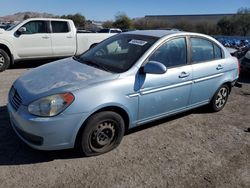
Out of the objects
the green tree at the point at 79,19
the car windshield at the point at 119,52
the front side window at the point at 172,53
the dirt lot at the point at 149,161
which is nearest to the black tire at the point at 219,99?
the dirt lot at the point at 149,161

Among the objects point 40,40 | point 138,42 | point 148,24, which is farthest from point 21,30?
point 148,24

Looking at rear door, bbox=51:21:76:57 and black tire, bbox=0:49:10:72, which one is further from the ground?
rear door, bbox=51:21:76:57

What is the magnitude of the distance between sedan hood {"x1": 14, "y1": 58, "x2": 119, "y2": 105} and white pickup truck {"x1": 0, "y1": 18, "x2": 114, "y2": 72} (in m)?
5.32

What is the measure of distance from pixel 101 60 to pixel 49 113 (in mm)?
1469

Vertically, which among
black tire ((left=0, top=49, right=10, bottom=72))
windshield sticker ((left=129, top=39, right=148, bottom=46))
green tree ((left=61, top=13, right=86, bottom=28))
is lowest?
green tree ((left=61, top=13, right=86, bottom=28))

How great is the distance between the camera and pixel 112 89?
11.8 feet

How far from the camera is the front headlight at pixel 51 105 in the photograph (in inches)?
127

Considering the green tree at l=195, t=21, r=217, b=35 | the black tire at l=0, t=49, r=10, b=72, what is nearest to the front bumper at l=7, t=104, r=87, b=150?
the black tire at l=0, t=49, r=10, b=72

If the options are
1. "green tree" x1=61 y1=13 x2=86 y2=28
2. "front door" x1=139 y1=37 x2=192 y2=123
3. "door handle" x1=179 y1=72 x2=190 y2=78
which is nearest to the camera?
"front door" x1=139 y1=37 x2=192 y2=123

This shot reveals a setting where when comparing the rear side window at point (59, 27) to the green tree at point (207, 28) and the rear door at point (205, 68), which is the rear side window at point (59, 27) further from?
the green tree at point (207, 28)

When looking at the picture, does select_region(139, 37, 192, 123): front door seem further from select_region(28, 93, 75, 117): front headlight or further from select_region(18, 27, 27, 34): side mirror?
select_region(18, 27, 27, 34): side mirror

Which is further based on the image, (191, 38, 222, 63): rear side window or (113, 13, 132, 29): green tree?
(113, 13, 132, 29): green tree

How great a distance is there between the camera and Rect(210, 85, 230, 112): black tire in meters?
5.44

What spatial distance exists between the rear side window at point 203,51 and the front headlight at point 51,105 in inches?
95.4
